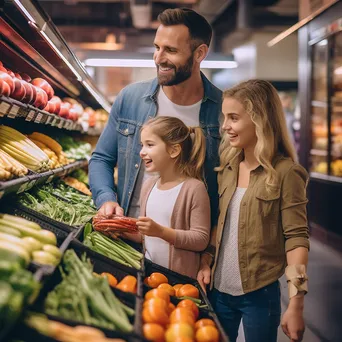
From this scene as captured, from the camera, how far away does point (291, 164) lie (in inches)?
98.2

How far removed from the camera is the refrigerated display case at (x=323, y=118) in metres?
7.58

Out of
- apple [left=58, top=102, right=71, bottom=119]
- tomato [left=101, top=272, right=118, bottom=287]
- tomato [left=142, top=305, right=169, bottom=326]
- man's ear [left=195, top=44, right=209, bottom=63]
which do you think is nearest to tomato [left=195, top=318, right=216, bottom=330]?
tomato [left=142, top=305, right=169, bottom=326]

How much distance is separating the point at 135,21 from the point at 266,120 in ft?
36.6

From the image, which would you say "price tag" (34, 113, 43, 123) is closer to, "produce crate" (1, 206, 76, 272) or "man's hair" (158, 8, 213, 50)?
"produce crate" (1, 206, 76, 272)

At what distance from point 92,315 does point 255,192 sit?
1083 millimetres

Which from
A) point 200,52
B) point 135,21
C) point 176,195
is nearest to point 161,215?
point 176,195

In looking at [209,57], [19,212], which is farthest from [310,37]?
[19,212]

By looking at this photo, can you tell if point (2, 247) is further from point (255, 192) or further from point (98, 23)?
point (98, 23)

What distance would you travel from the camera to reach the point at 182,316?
194 cm

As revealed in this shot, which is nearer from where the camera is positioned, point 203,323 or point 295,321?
point 203,323

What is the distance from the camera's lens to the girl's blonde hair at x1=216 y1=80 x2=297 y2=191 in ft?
8.13

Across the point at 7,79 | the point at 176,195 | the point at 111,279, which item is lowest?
the point at 111,279

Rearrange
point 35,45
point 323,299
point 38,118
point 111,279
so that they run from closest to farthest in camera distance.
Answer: point 111,279 → point 38,118 → point 35,45 → point 323,299

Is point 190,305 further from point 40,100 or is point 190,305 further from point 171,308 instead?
point 40,100
